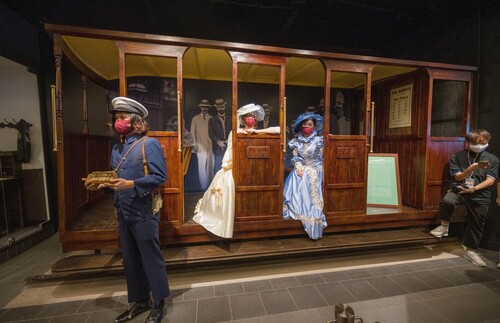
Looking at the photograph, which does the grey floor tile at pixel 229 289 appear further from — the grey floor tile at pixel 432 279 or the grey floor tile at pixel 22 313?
the grey floor tile at pixel 432 279

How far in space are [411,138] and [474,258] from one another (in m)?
1.92

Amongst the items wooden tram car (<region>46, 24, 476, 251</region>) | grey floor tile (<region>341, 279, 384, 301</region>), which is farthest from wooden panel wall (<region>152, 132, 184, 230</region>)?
grey floor tile (<region>341, 279, 384, 301</region>)

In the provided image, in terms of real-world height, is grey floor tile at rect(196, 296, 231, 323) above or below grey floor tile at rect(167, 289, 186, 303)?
below

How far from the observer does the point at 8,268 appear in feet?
9.45

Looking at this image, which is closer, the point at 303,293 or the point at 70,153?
the point at 303,293

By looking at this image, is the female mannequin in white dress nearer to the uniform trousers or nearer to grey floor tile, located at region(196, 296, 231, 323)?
grey floor tile, located at region(196, 296, 231, 323)

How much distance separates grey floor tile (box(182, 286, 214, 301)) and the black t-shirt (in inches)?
147

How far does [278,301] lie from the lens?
2309mm

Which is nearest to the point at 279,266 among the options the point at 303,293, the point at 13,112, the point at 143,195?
the point at 303,293

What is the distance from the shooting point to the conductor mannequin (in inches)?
73.1

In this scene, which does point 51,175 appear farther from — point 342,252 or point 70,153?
point 342,252

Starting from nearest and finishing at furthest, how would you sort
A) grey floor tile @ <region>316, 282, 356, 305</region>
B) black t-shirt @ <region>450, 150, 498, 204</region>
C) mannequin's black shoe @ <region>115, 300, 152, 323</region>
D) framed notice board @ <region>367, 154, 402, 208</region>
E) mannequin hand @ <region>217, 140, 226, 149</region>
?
1. mannequin's black shoe @ <region>115, 300, 152, 323</region>
2. grey floor tile @ <region>316, 282, 356, 305</region>
3. black t-shirt @ <region>450, 150, 498, 204</region>
4. framed notice board @ <region>367, 154, 402, 208</region>
5. mannequin hand @ <region>217, 140, 226, 149</region>

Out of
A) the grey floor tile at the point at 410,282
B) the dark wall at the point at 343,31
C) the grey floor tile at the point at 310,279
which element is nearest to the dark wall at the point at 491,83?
the dark wall at the point at 343,31

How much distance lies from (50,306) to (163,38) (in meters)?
3.10
